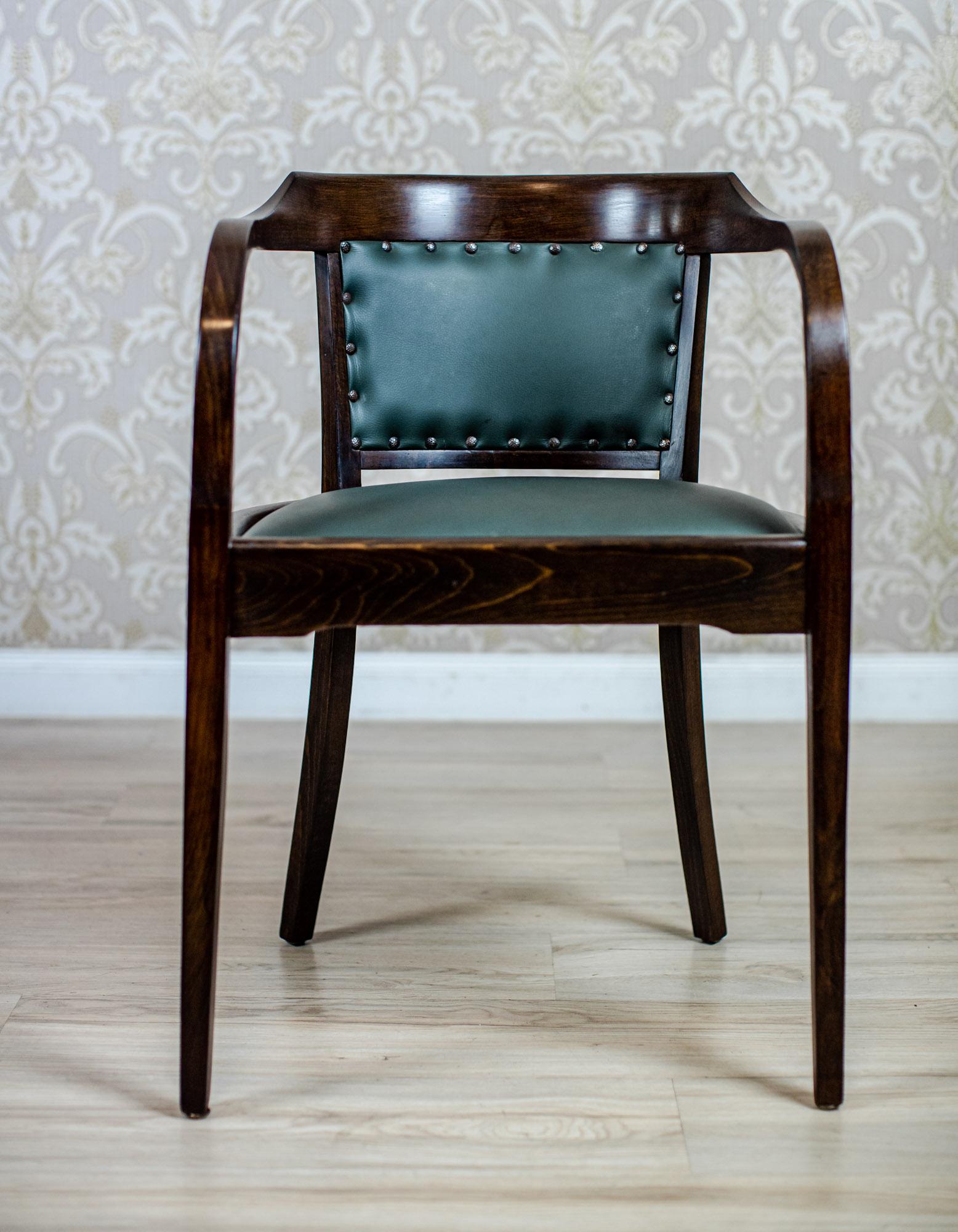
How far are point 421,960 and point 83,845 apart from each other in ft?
1.67

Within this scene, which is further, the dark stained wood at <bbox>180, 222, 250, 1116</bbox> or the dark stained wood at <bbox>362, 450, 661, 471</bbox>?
the dark stained wood at <bbox>362, 450, 661, 471</bbox>

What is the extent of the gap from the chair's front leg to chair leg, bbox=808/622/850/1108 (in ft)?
1.40

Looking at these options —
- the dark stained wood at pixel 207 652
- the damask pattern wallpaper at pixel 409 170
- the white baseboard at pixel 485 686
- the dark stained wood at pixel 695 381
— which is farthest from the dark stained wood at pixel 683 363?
the white baseboard at pixel 485 686

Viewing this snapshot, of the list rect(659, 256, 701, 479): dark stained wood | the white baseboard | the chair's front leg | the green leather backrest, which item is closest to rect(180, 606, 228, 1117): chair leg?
the chair's front leg

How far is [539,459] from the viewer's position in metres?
1.22

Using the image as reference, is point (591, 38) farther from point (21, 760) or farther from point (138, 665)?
point (21, 760)

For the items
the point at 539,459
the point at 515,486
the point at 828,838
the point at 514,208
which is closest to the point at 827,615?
the point at 828,838

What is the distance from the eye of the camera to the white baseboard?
1.99 metres

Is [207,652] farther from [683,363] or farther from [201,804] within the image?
[683,363]

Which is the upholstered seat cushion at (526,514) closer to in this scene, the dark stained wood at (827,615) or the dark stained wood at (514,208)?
the dark stained wood at (827,615)

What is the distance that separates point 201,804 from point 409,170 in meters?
1.25

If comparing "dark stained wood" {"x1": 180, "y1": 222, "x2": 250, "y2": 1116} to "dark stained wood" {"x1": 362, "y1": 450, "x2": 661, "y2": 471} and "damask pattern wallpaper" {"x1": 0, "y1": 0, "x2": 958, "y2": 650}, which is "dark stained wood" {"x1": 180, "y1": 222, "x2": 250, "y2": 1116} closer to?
"dark stained wood" {"x1": 362, "y1": 450, "x2": 661, "y2": 471}

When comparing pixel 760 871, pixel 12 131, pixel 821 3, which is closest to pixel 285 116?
pixel 12 131

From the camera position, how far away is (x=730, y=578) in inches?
35.3
